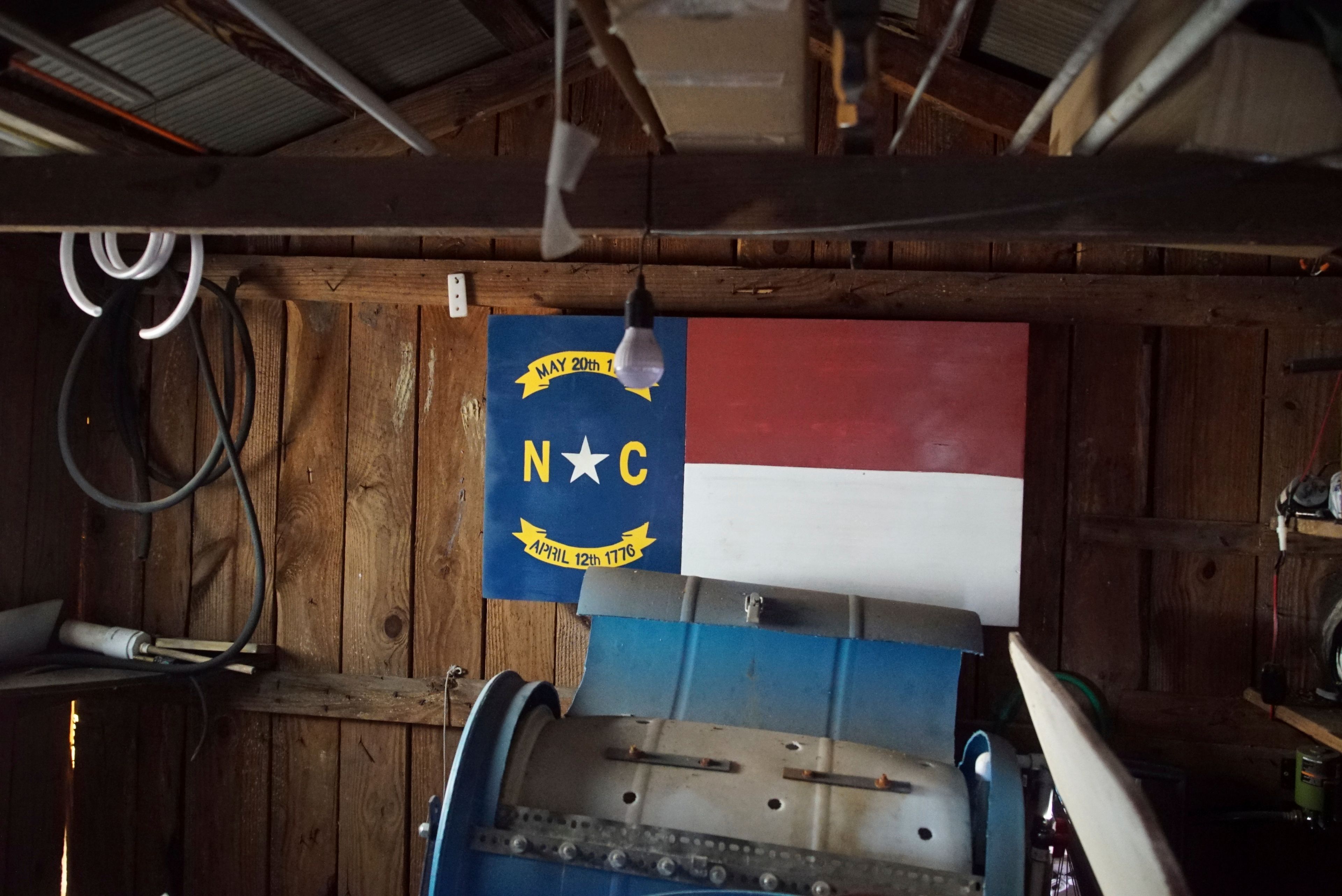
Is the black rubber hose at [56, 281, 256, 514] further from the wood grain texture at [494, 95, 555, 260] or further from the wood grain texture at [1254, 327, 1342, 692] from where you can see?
the wood grain texture at [1254, 327, 1342, 692]

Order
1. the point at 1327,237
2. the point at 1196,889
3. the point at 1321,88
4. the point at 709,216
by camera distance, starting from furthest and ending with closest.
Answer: the point at 1196,889
the point at 709,216
the point at 1327,237
the point at 1321,88

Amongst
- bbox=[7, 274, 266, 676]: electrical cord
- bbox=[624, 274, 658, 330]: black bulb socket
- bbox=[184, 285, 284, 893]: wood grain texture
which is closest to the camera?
bbox=[624, 274, 658, 330]: black bulb socket

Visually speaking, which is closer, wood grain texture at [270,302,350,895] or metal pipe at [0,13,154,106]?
metal pipe at [0,13,154,106]

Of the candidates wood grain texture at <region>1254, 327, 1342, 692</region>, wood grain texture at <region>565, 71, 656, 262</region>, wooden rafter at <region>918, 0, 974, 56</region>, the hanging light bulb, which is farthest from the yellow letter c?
wood grain texture at <region>1254, 327, 1342, 692</region>

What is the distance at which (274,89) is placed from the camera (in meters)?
2.61

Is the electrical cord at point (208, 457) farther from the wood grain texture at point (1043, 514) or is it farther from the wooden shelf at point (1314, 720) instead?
the wooden shelf at point (1314, 720)

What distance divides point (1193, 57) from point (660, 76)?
81cm

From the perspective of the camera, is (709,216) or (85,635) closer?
(709,216)

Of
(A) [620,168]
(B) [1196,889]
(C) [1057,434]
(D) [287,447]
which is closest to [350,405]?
(D) [287,447]

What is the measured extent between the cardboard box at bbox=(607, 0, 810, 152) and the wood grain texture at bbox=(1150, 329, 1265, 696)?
1.57 meters

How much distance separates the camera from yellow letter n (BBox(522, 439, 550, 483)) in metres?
2.86

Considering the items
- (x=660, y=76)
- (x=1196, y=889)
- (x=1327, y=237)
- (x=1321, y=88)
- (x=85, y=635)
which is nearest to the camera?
(x=1321, y=88)

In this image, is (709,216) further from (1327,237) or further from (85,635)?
(85,635)

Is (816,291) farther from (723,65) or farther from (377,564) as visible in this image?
(377,564)
